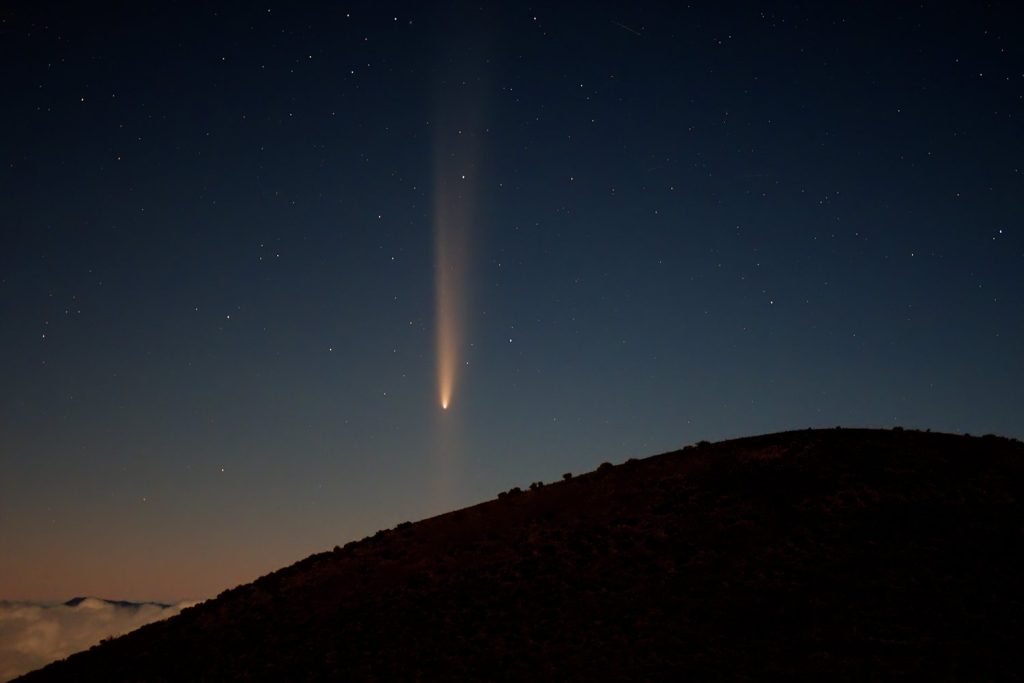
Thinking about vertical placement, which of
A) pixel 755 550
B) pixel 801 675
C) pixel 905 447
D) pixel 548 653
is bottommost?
pixel 801 675

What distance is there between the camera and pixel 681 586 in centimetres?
2802

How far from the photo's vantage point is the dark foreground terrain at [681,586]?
22.9m

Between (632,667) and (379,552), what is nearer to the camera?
(632,667)

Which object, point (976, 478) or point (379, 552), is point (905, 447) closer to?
point (976, 478)

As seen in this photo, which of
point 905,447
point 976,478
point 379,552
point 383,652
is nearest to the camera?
point 383,652

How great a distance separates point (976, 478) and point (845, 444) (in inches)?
261

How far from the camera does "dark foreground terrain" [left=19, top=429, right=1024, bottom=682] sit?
22906mm

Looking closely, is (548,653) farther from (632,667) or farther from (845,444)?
(845,444)

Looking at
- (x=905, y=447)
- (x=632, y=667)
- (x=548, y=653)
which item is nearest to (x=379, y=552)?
(x=548, y=653)

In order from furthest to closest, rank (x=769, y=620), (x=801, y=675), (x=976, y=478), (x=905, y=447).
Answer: (x=905, y=447) < (x=976, y=478) < (x=769, y=620) < (x=801, y=675)

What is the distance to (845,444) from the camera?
40.0 metres

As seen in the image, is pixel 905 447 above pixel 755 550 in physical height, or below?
above

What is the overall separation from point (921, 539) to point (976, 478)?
7.63m

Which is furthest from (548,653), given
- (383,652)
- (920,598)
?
(920,598)
